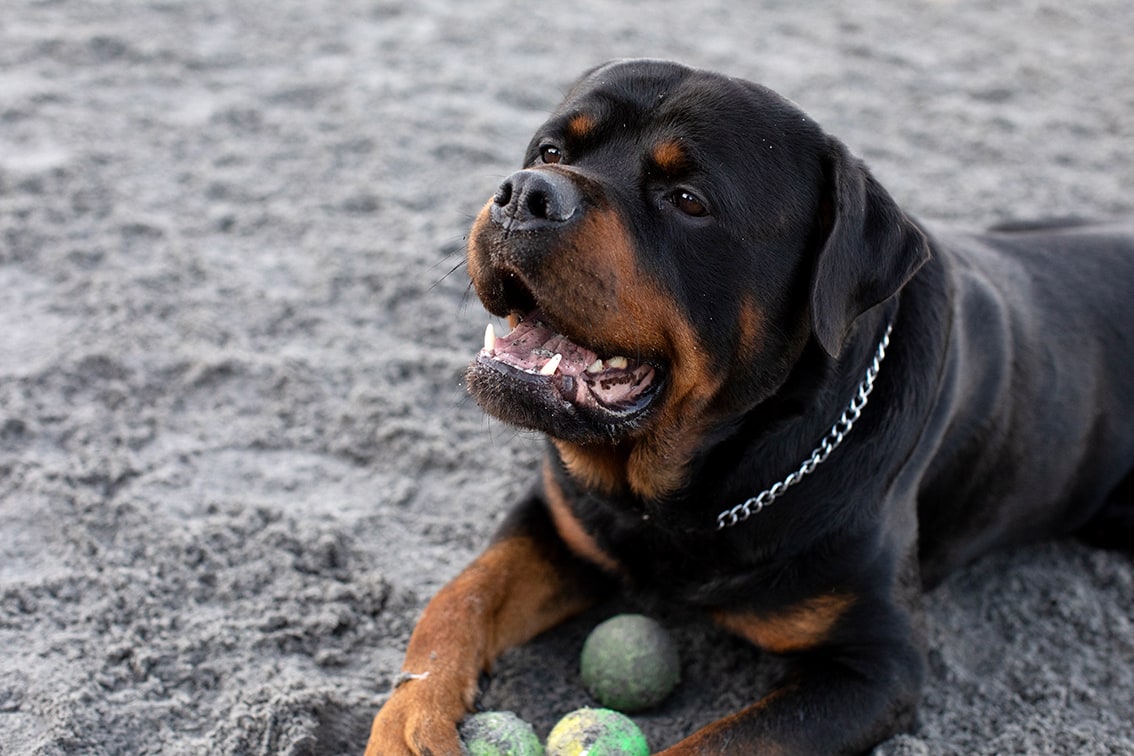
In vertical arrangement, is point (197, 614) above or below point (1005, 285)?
below

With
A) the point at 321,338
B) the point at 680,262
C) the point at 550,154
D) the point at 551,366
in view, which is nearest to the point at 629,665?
the point at 551,366

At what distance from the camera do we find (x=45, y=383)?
Result: 3342 mm

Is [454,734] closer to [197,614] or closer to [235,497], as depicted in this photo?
[197,614]

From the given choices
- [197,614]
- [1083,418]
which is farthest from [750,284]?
[197,614]

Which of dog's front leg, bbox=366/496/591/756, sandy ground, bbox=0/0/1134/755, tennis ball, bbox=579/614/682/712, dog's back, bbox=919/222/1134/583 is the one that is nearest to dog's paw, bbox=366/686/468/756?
dog's front leg, bbox=366/496/591/756

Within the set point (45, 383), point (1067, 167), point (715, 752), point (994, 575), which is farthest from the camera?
point (1067, 167)

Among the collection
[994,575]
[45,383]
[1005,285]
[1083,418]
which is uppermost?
[1005,285]

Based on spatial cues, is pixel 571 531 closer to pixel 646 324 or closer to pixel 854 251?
pixel 646 324

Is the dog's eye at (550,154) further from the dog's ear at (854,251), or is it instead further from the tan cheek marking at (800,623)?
the tan cheek marking at (800,623)

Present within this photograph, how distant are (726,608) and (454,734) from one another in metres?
0.67

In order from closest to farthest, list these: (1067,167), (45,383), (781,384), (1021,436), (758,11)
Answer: (781,384) < (1021,436) < (45,383) < (1067,167) < (758,11)

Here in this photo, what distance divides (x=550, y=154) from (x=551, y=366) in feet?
1.71

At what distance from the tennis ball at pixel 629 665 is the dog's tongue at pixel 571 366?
0.57 metres

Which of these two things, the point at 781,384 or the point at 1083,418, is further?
the point at 1083,418
